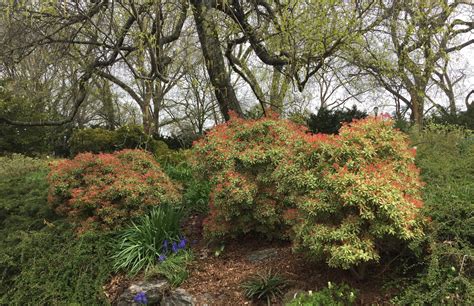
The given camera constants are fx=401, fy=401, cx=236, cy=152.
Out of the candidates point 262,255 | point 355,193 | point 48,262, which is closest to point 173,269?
point 262,255

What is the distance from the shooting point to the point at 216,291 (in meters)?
4.17

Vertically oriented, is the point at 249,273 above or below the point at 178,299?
above

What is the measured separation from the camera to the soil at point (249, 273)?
368cm

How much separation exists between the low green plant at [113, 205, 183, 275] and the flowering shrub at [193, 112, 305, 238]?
51 centimetres

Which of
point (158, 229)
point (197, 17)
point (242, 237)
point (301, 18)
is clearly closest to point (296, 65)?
point (301, 18)

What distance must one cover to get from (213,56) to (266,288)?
13.8ft

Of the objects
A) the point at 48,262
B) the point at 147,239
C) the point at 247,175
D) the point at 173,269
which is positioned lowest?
the point at 173,269

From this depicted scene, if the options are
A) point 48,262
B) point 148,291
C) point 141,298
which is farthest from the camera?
point 48,262

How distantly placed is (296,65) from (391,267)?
10.8 feet

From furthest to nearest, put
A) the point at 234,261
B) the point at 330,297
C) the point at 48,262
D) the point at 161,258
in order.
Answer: the point at 48,262
the point at 234,261
the point at 161,258
the point at 330,297

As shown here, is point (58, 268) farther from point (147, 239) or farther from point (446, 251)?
point (446, 251)

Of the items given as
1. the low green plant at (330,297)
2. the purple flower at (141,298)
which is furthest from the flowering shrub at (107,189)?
the low green plant at (330,297)

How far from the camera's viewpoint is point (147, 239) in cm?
487

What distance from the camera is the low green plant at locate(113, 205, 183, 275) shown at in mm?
4699
